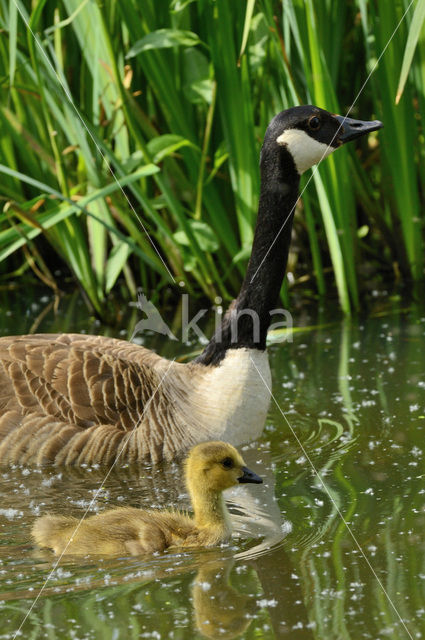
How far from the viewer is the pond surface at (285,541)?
3.76 meters

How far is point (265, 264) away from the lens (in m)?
5.74

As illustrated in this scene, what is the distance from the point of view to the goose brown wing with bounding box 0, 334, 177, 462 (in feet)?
18.1

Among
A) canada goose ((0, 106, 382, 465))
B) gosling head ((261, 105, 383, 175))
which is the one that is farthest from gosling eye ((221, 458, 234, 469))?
gosling head ((261, 105, 383, 175))

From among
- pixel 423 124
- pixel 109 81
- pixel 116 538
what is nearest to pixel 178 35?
pixel 109 81

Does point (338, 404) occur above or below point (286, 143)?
below

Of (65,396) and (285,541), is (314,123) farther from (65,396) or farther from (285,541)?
(285,541)

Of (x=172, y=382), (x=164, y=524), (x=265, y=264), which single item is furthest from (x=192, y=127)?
(x=164, y=524)

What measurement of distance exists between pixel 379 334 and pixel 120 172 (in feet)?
7.06

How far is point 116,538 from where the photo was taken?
14.3ft

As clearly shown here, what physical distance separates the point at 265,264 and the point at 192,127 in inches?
77.7

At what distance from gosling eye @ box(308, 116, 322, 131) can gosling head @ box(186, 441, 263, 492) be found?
6.44ft

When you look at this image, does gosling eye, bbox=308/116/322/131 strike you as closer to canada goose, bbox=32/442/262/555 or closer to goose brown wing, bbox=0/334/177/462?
goose brown wing, bbox=0/334/177/462

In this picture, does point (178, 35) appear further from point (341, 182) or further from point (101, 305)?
point (101, 305)

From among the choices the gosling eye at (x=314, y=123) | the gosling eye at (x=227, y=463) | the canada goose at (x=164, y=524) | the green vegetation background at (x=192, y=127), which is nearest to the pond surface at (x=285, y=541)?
the canada goose at (x=164, y=524)
